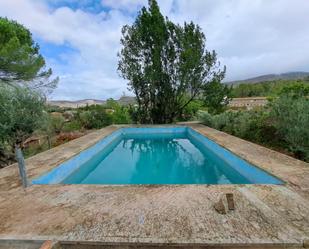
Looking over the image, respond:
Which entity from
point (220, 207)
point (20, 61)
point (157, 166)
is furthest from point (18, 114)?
point (20, 61)

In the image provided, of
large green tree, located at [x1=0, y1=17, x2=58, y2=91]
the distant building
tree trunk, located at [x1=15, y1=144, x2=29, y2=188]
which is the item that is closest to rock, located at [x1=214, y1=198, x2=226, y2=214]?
tree trunk, located at [x1=15, y1=144, x2=29, y2=188]

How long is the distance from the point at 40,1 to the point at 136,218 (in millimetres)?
10154

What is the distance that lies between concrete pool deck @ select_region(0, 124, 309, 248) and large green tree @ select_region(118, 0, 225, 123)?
326 inches

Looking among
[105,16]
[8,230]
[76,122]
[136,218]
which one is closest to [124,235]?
[136,218]

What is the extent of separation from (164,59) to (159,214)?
9.79 metres

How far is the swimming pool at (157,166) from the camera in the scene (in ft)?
14.4

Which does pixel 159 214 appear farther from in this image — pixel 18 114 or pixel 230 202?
pixel 18 114

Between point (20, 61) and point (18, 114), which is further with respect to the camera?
point (20, 61)

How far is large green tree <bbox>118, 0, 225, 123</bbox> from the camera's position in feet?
Result: 35.6

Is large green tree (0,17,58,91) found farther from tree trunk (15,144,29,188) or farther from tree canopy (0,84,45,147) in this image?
tree trunk (15,144,29,188)

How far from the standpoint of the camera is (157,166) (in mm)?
5953

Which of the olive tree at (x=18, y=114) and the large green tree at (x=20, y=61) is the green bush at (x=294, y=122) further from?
the large green tree at (x=20, y=61)

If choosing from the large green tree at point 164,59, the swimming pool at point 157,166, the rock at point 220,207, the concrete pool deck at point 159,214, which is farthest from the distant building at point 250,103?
the rock at point 220,207

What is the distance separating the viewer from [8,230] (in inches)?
83.2
